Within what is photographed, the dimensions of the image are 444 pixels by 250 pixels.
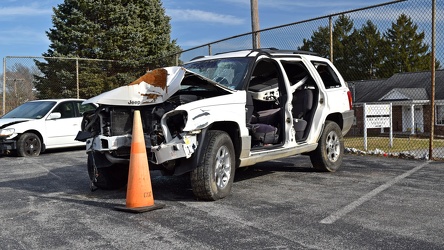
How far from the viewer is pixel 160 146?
5410 millimetres

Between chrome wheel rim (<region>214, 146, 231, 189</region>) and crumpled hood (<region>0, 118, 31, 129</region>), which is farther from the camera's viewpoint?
→ crumpled hood (<region>0, 118, 31, 129</region>)

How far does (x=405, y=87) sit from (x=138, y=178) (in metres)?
35.6

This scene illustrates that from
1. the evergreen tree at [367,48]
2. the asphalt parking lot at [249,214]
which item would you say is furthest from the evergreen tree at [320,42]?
the asphalt parking lot at [249,214]

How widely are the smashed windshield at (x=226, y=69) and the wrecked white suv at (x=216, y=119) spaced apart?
16 millimetres

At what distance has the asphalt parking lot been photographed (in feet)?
13.4

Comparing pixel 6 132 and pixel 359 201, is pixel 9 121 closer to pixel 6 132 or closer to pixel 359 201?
pixel 6 132

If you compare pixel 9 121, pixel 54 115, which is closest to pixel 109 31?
pixel 54 115

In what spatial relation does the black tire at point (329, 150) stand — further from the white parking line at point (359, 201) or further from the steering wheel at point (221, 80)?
the steering wheel at point (221, 80)

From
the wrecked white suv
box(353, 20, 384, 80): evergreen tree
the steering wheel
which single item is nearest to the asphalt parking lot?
the wrecked white suv

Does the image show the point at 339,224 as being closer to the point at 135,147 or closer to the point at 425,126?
the point at 135,147

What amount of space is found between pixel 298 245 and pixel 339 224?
832mm

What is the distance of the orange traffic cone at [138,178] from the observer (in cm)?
521

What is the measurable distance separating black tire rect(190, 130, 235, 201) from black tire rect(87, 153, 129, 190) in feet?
4.87

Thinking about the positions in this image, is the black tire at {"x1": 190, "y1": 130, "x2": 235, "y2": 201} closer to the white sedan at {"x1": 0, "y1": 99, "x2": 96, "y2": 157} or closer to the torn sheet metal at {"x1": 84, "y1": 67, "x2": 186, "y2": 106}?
the torn sheet metal at {"x1": 84, "y1": 67, "x2": 186, "y2": 106}
